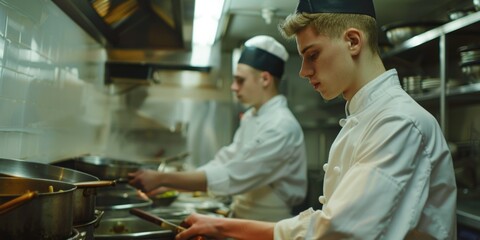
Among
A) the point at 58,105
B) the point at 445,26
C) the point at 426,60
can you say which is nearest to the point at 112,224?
the point at 58,105

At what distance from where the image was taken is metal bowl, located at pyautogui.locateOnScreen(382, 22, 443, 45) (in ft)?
9.80

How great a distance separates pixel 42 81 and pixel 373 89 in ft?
4.24

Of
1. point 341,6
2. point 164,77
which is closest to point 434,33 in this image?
point 341,6

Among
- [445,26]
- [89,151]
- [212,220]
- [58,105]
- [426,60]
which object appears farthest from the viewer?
[426,60]

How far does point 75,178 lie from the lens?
1.24 meters

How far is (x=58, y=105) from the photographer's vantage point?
2057 millimetres

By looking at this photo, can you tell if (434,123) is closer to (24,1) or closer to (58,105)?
(24,1)

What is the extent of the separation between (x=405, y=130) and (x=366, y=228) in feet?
0.88

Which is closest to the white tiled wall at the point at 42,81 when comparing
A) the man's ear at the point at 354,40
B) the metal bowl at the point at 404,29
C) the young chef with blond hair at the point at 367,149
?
the young chef with blond hair at the point at 367,149

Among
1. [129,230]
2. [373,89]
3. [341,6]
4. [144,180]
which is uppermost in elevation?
[341,6]

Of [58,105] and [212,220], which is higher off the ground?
[58,105]

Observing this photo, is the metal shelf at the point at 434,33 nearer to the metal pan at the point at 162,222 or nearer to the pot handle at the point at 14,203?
the metal pan at the point at 162,222

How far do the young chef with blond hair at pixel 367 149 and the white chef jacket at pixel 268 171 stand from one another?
3.08 feet

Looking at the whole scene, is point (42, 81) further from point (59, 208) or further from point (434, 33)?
point (434, 33)
